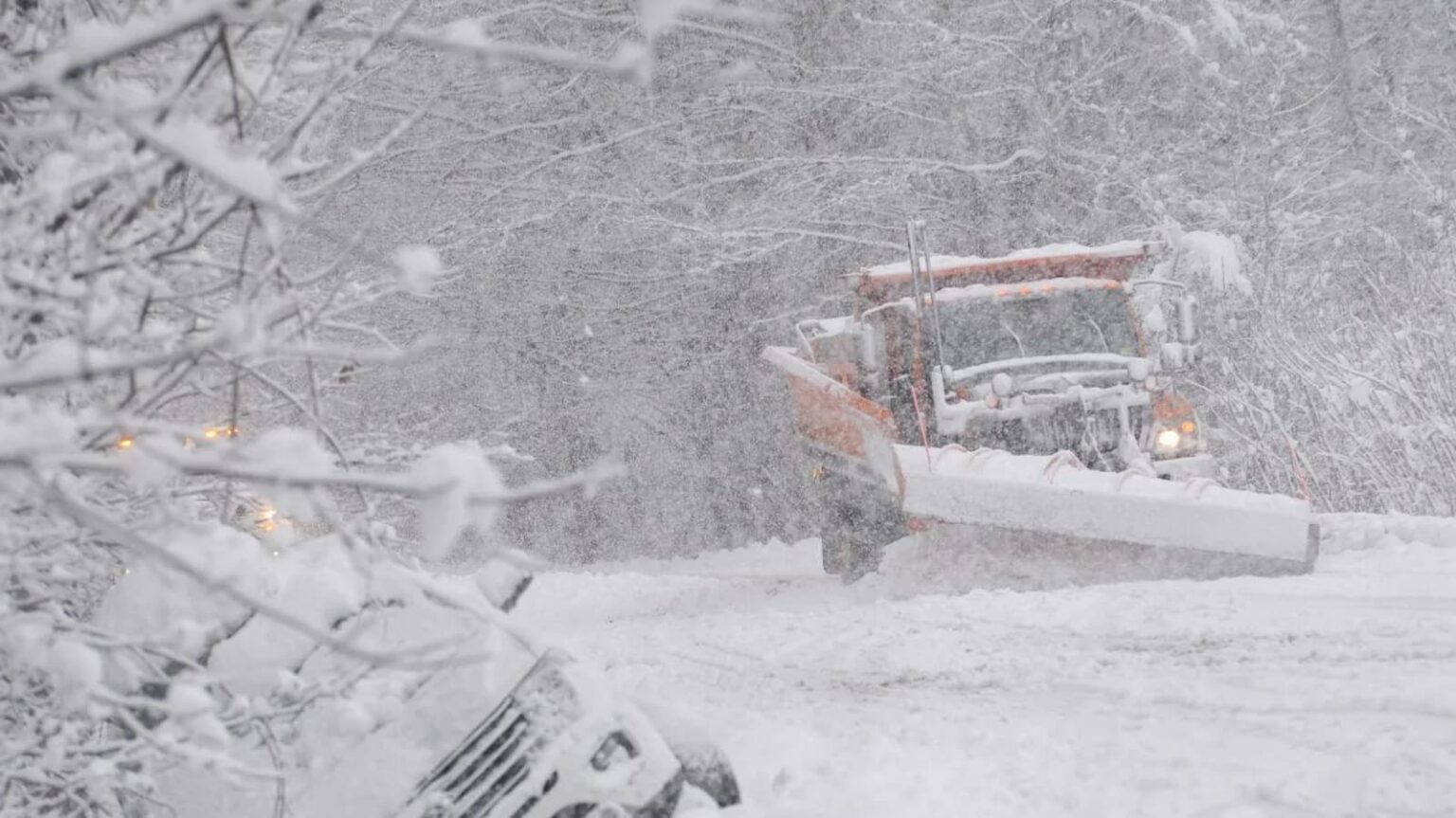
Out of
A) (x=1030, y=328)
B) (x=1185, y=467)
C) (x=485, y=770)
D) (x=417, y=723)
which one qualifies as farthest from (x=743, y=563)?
(x=485, y=770)

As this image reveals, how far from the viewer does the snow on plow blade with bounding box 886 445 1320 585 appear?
7.72 meters

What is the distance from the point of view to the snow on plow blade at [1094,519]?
7.72 meters

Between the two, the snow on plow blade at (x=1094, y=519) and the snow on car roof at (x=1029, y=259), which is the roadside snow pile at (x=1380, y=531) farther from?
the snow on car roof at (x=1029, y=259)

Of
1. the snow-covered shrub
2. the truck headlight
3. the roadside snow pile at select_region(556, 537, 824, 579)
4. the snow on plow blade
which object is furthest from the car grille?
the roadside snow pile at select_region(556, 537, 824, 579)

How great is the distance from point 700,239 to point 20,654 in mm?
14009

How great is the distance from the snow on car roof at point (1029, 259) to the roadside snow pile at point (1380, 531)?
2.34 meters

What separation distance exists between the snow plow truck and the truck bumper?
0.05 feet

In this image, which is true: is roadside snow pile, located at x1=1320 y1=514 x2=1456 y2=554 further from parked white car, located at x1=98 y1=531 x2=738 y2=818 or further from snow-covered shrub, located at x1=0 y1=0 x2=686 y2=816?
snow-covered shrub, located at x1=0 y1=0 x2=686 y2=816

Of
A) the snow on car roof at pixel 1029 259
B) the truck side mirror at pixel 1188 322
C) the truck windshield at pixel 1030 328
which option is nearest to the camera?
the truck side mirror at pixel 1188 322

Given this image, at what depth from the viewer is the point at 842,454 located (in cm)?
959

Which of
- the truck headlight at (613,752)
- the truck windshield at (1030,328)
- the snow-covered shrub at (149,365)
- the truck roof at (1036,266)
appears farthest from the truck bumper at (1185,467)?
the snow-covered shrub at (149,365)

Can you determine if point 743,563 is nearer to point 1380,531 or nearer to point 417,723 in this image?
point 1380,531

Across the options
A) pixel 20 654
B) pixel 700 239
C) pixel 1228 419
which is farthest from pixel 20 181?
pixel 700 239

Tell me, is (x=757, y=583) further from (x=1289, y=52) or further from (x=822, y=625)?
(x=1289, y=52)
